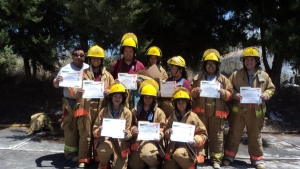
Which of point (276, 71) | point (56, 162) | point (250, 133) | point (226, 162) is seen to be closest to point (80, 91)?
point (56, 162)

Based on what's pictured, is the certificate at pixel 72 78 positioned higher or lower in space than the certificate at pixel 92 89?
higher

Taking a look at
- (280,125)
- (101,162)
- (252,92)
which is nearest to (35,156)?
(101,162)

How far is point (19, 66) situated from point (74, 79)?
23.0 ft

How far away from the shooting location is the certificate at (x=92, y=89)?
15.7 ft

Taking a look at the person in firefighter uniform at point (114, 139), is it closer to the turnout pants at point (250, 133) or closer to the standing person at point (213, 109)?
the standing person at point (213, 109)

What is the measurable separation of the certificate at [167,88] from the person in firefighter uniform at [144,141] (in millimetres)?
327

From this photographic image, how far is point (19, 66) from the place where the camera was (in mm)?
10914

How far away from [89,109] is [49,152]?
1473mm

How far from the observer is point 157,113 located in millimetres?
4816

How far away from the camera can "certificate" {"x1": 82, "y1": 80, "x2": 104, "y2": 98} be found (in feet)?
15.7

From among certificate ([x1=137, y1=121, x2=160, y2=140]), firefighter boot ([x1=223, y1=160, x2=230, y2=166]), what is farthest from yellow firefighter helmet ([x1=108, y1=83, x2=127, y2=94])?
firefighter boot ([x1=223, y1=160, x2=230, y2=166])

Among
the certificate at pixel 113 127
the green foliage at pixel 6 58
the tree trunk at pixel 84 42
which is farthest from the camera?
the tree trunk at pixel 84 42

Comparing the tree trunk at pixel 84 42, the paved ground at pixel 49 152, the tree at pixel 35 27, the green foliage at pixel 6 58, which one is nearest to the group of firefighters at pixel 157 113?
the paved ground at pixel 49 152

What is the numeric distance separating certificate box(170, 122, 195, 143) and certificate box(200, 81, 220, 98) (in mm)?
719
